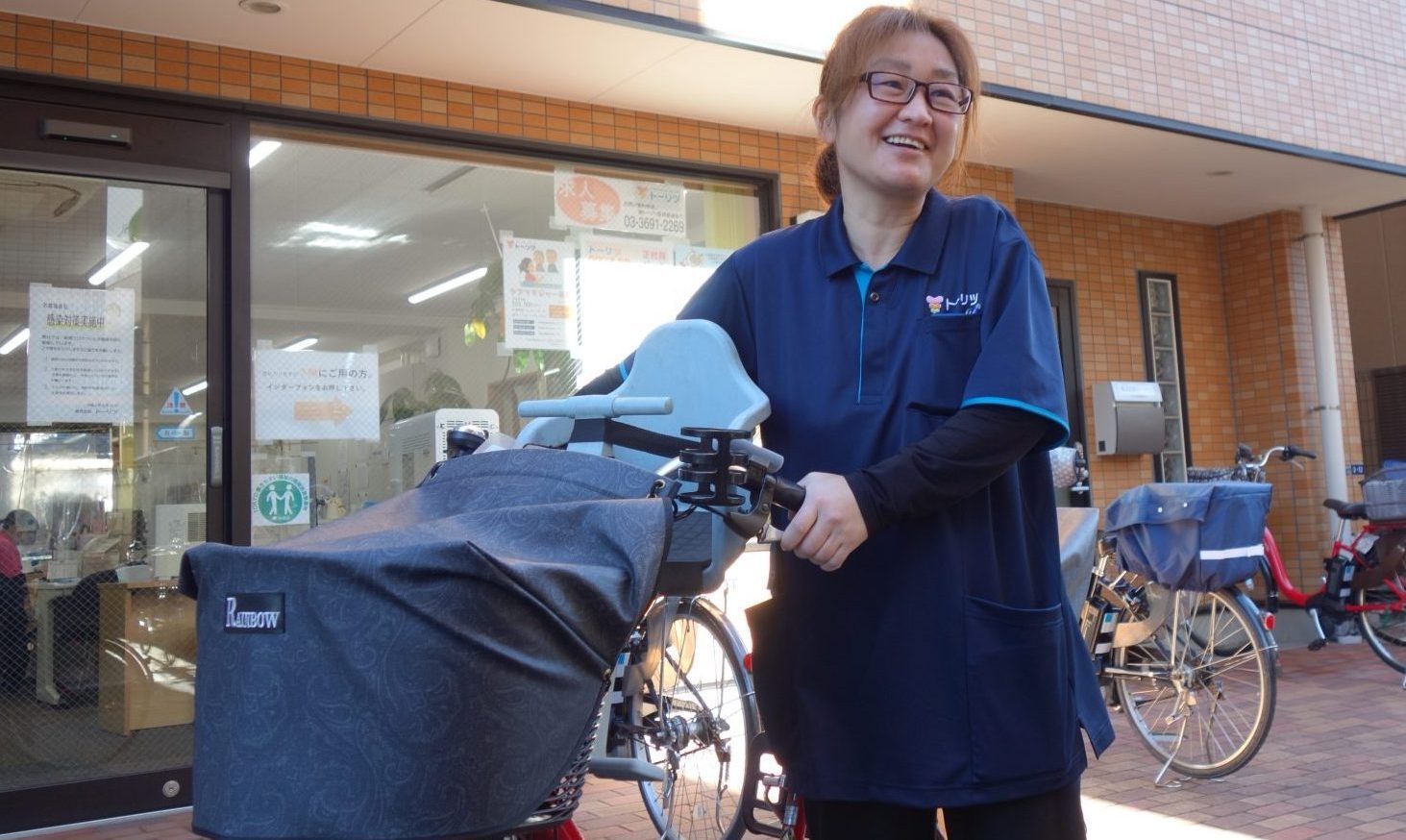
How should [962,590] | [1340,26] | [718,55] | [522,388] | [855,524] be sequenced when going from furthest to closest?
1. [1340,26]
2. [522,388]
3. [718,55]
4. [962,590]
5. [855,524]

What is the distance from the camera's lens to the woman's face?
2.12m

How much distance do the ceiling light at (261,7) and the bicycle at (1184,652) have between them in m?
4.30

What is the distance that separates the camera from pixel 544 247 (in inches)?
285

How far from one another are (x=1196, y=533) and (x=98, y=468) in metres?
4.77

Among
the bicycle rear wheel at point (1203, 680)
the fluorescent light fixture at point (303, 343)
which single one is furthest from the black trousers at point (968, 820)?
the fluorescent light fixture at point (303, 343)

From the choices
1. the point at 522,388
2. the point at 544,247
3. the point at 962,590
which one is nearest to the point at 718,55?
the point at 544,247

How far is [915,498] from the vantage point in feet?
6.09

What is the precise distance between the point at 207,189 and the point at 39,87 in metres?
0.80

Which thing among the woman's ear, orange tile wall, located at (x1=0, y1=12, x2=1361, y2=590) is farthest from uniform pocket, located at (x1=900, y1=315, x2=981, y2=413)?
orange tile wall, located at (x1=0, y1=12, x2=1361, y2=590)

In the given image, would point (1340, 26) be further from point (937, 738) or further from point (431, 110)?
point (937, 738)

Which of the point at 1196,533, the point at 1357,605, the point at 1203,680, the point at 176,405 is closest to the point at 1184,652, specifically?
the point at 1203,680

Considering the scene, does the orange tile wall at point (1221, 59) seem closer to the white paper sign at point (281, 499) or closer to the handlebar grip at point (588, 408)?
the white paper sign at point (281, 499)

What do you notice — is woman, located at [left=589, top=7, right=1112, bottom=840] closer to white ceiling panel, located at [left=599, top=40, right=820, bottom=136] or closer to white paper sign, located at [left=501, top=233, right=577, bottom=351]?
white ceiling panel, located at [left=599, top=40, right=820, bottom=136]

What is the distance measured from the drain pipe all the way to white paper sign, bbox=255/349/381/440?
781 centimetres
